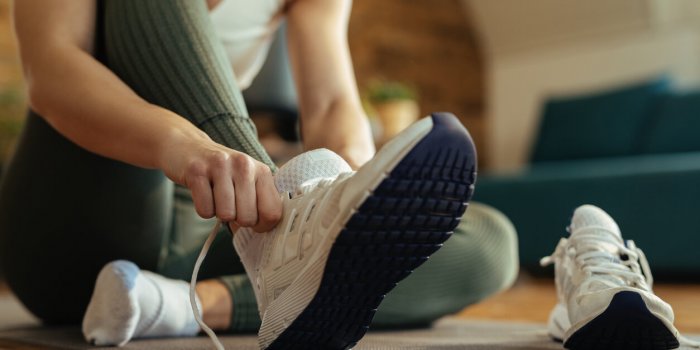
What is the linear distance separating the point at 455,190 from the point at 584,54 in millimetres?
3199

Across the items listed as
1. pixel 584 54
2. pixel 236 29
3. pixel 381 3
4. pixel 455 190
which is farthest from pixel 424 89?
pixel 455 190

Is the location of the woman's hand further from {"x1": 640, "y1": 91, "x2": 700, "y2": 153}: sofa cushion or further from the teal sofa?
{"x1": 640, "y1": 91, "x2": 700, "y2": 153}: sofa cushion

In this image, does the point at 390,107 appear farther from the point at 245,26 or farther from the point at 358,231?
the point at 358,231

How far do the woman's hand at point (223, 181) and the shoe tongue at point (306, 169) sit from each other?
25 millimetres

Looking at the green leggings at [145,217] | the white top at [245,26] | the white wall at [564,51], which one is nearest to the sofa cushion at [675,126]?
the white wall at [564,51]

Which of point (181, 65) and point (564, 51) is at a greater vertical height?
point (181, 65)

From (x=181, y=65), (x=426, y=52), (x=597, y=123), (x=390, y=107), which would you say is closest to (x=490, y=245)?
(x=181, y=65)

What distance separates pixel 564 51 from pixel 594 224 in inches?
117

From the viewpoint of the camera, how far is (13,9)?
80 centimetres

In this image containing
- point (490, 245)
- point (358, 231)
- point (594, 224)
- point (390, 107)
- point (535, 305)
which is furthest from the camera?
point (390, 107)

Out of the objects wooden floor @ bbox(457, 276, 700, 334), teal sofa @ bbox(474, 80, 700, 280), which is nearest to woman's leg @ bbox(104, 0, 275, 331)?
wooden floor @ bbox(457, 276, 700, 334)

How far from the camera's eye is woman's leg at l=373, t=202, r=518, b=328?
98cm

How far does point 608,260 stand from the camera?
0.72 metres

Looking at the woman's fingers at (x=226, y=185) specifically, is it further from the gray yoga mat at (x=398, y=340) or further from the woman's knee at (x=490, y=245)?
the woman's knee at (x=490, y=245)
